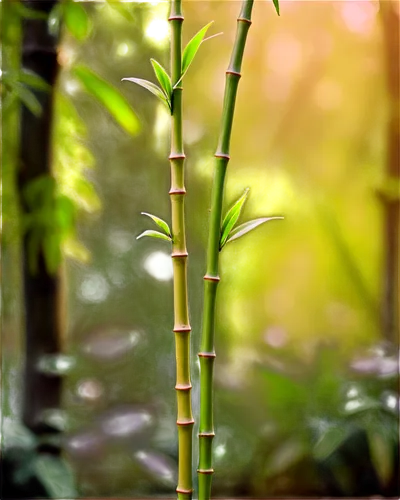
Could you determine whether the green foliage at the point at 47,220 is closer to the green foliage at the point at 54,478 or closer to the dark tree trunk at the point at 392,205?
the green foliage at the point at 54,478

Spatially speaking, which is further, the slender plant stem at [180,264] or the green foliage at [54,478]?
the green foliage at [54,478]

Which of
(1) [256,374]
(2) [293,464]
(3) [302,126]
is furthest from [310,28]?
(2) [293,464]

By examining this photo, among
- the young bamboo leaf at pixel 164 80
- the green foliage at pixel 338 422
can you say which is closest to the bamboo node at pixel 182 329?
the young bamboo leaf at pixel 164 80

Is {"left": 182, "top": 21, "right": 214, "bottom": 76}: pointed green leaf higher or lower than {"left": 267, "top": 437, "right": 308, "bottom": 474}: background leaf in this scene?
higher

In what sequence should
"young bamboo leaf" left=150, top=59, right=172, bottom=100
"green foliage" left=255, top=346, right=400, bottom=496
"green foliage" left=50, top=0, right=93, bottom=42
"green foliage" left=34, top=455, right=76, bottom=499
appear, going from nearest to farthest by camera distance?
"young bamboo leaf" left=150, top=59, right=172, bottom=100 → "green foliage" left=50, top=0, right=93, bottom=42 → "green foliage" left=34, top=455, right=76, bottom=499 → "green foliage" left=255, top=346, right=400, bottom=496

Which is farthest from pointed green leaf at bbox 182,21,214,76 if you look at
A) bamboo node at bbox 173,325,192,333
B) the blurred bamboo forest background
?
the blurred bamboo forest background

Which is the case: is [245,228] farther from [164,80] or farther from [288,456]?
[288,456]

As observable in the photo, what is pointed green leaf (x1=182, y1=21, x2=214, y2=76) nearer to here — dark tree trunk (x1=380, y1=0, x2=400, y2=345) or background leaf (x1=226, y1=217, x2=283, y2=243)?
background leaf (x1=226, y1=217, x2=283, y2=243)

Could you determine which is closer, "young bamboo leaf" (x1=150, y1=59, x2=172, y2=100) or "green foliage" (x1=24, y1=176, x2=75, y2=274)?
"young bamboo leaf" (x1=150, y1=59, x2=172, y2=100)
